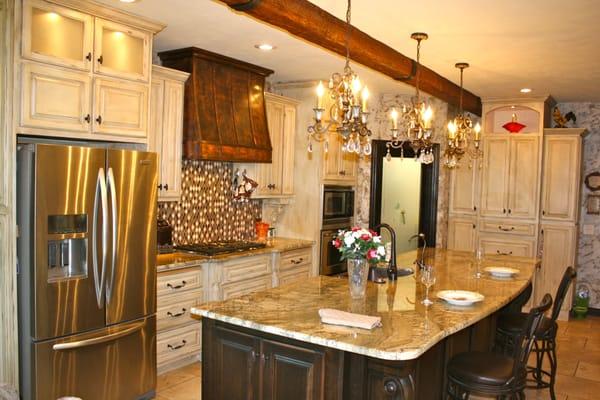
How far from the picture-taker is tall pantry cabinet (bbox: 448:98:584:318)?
252 inches

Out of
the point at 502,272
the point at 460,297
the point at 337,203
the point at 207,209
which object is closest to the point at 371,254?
the point at 460,297

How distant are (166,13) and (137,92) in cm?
58

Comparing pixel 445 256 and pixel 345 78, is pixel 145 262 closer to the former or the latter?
pixel 345 78

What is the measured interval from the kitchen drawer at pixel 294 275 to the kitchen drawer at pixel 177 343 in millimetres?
1130

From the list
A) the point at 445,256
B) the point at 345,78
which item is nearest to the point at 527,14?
the point at 345,78

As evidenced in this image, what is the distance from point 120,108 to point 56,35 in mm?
607

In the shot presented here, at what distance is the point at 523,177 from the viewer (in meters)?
6.55

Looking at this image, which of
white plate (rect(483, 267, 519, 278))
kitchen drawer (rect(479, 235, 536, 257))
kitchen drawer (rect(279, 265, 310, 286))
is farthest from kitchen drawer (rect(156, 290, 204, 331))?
kitchen drawer (rect(479, 235, 536, 257))

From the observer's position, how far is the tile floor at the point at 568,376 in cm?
392

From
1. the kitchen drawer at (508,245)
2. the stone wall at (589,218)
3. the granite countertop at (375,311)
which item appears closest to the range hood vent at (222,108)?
the granite countertop at (375,311)

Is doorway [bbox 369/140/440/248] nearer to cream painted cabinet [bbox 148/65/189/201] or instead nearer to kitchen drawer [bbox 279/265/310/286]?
kitchen drawer [bbox 279/265/310/286]

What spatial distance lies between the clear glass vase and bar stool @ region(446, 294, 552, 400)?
676 millimetres

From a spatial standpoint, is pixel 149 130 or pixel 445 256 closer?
pixel 149 130

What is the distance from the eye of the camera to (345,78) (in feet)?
9.19
